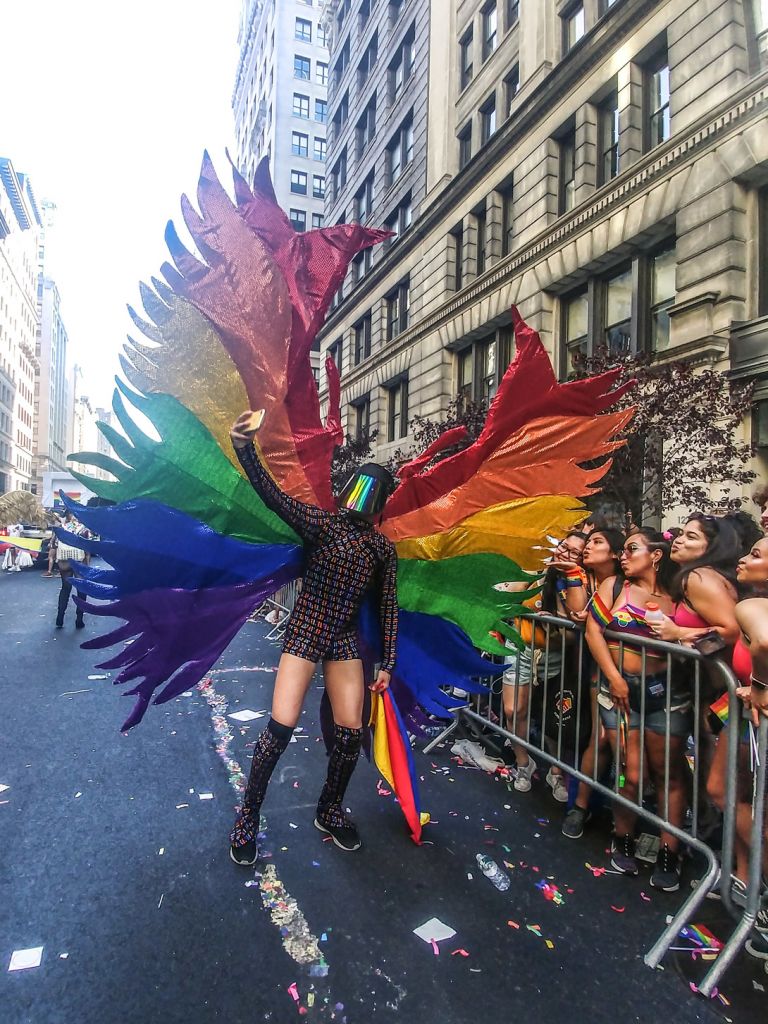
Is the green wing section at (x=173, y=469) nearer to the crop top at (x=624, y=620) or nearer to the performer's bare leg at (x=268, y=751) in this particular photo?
the performer's bare leg at (x=268, y=751)

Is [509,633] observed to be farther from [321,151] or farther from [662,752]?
[321,151]

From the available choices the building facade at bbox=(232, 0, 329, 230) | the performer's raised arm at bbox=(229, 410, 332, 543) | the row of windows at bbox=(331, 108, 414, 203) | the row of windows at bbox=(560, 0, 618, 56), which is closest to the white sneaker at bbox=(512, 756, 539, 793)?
the performer's raised arm at bbox=(229, 410, 332, 543)

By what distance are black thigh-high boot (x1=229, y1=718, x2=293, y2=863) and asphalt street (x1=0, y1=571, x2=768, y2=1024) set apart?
147 millimetres

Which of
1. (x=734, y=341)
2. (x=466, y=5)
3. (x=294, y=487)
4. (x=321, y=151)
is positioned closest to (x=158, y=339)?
(x=294, y=487)

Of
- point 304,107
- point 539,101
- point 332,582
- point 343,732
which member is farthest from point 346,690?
point 304,107

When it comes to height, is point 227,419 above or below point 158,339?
below

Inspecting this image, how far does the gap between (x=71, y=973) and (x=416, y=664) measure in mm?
2236

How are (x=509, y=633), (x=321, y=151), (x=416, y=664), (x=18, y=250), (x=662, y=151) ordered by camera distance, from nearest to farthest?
(x=509, y=633) → (x=416, y=664) → (x=662, y=151) → (x=321, y=151) → (x=18, y=250)

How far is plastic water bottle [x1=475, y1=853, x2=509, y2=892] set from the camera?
10.5 feet

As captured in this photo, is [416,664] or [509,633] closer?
[509,633]

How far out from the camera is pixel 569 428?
372cm

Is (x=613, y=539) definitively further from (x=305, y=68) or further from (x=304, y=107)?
(x=305, y=68)

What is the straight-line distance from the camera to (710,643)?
3146mm

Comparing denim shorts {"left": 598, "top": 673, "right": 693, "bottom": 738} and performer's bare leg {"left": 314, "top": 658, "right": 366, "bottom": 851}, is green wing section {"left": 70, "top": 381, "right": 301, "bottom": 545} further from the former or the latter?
denim shorts {"left": 598, "top": 673, "right": 693, "bottom": 738}
